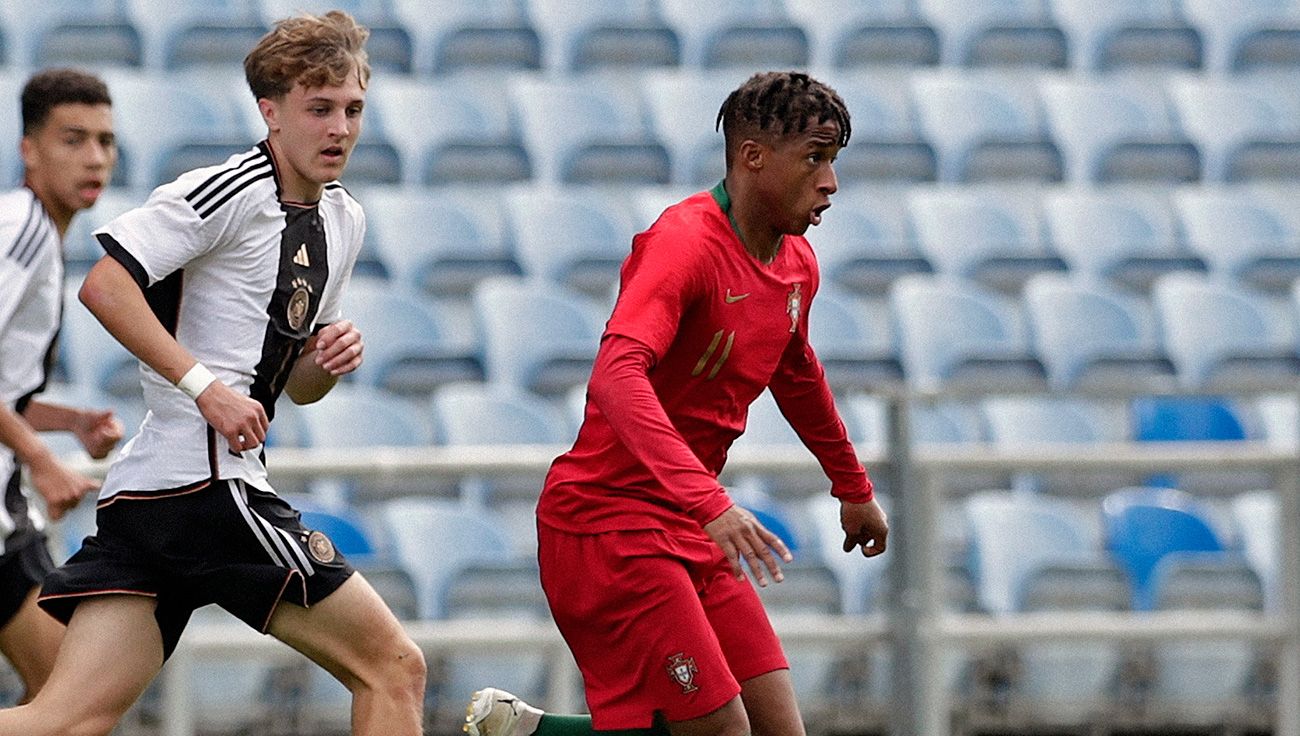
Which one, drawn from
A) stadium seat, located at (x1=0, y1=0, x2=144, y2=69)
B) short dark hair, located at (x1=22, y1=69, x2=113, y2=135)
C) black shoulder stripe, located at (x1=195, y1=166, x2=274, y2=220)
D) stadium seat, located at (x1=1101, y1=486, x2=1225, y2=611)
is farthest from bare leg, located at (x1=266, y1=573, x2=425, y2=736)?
stadium seat, located at (x1=0, y1=0, x2=144, y2=69)

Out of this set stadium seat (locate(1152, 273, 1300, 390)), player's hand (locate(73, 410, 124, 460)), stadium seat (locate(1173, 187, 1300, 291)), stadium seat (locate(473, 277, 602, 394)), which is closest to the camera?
player's hand (locate(73, 410, 124, 460))

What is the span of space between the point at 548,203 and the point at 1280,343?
3262 mm

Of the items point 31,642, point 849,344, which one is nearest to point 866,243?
point 849,344

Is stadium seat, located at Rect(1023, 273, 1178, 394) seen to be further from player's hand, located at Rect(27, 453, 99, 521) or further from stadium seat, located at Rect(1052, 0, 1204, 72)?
player's hand, located at Rect(27, 453, 99, 521)

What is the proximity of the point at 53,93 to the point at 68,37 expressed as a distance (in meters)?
5.17

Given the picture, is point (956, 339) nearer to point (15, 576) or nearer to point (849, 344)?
point (849, 344)

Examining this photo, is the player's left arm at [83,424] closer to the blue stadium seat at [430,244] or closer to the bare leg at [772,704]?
the bare leg at [772,704]

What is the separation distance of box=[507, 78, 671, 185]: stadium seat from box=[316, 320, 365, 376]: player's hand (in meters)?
5.69

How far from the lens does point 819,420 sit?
427 cm

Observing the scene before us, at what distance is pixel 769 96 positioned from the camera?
12.6 ft

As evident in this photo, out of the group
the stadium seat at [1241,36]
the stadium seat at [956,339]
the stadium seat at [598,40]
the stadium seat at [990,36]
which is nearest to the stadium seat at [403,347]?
the stadium seat at [956,339]

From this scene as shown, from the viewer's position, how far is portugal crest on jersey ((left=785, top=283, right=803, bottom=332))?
13.1 feet

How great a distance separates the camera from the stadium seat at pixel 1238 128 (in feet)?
33.4

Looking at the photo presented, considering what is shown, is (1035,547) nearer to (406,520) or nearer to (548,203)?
(406,520)
